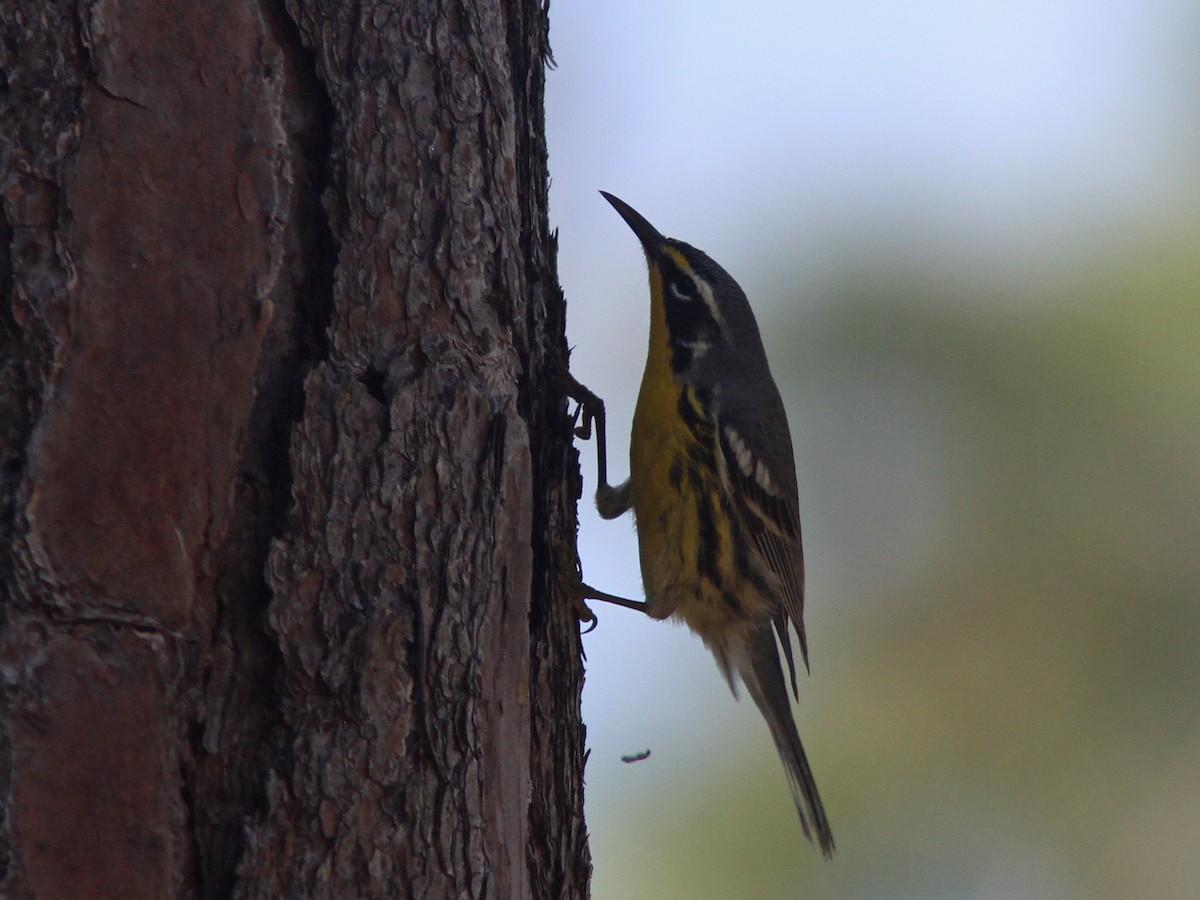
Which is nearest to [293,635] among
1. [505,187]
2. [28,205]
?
[28,205]

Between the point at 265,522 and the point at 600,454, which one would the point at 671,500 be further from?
the point at 265,522

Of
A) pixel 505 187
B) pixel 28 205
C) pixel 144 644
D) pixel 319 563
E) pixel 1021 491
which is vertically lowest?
pixel 144 644

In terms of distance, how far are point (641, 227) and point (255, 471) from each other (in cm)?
271

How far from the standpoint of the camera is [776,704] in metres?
Result: 5.21

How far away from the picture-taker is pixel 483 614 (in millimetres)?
2439

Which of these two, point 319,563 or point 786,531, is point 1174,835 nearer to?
point 786,531

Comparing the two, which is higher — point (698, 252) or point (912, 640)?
point (698, 252)

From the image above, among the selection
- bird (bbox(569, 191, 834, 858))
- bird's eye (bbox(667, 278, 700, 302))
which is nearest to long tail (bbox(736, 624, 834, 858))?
bird (bbox(569, 191, 834, 858))

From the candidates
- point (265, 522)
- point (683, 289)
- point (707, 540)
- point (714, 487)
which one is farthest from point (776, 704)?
point (265, 522)

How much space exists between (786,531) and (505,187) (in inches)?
113

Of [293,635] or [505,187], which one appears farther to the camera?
[505,187]

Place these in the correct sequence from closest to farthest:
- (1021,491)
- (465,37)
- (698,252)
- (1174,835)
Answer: (465,37) < (698,252) < (1174,835) < (1021,491)

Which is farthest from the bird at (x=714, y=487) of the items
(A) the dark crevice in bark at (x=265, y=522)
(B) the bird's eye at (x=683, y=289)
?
(A) the dark crevice in bark at (x=265, y=522)

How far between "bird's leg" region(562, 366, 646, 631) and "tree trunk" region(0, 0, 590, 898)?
786mm
